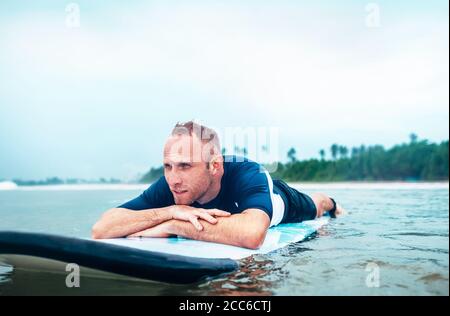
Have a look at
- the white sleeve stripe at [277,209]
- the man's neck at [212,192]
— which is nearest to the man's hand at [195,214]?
the man's neck at [212,192]

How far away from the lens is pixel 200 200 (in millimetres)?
3643

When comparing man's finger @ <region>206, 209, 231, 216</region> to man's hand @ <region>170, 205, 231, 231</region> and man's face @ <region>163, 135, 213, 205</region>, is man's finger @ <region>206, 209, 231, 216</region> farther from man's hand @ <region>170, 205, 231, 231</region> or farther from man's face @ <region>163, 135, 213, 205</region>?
man's face @ <region>163, 135, 213, 205</region>

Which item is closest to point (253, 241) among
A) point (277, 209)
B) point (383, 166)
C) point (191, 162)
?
point (191, 162)

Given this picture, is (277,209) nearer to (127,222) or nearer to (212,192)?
(212,192)

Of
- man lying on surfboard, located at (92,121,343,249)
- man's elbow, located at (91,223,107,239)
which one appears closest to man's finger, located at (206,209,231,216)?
man lying on surfboard, located at (92,121,343,249)

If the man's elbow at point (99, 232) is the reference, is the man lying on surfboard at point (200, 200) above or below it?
above

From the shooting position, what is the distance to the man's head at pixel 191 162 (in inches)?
131

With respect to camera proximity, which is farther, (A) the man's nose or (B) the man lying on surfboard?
(A) the man's nose

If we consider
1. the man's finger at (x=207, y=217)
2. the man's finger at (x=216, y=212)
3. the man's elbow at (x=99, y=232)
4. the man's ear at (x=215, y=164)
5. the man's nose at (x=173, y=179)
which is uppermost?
the man's ear at (x=215, y=164)

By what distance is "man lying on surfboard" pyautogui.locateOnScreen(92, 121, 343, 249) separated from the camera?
9.93 ft

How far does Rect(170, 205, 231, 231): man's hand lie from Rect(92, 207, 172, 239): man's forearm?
13 centimetres

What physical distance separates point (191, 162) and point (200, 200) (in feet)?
1.51

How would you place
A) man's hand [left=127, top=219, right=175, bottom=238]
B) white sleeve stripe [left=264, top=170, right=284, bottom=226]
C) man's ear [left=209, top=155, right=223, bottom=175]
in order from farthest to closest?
white sleeve stripe [left=264, top=170, right=284, bottom=226] < man's ear [left=209, top=155, right=223, bottom=175] < man's hand [left=127, top=219, right=175, bottom=238]

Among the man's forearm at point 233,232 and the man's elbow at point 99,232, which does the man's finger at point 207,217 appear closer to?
the man's forearm at point 233,232
